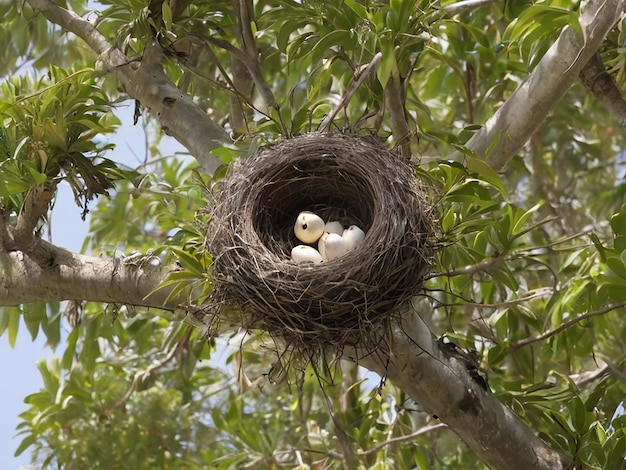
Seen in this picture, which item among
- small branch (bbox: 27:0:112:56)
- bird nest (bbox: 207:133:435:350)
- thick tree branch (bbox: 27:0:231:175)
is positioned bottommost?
bird nest (bbox: 207:133:435:350)

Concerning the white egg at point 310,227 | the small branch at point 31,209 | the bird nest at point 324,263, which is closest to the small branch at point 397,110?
the bird nest at point 324,263

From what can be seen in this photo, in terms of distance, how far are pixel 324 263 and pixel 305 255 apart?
11cm

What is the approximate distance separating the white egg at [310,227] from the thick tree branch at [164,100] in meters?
0.27

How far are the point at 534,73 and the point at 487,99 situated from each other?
98 cm

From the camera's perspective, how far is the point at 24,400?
3660mm

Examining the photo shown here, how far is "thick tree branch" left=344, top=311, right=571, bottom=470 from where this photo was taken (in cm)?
216

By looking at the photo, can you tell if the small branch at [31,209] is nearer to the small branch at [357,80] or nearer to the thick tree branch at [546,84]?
the small branch at [357,80]

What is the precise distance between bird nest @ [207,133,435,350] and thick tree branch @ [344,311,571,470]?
0.16m

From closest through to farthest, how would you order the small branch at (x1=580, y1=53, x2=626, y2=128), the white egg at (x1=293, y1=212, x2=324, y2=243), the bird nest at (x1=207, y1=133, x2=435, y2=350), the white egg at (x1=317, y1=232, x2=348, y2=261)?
the bird nest at (x1=207, y1=133, x2=435, y2=350) → the white egg at (x1=317, y1=232, x2=348, y2=261) → the white egg at (x1=293, y1=212, x2=324, y2=243) → the small branch at (x1=580, y1=53, x2=626, y2=128)

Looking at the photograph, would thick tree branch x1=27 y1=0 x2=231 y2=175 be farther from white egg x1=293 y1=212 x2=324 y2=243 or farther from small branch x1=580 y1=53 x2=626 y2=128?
small branch x1=580 y1=53 x2=626 y2=128

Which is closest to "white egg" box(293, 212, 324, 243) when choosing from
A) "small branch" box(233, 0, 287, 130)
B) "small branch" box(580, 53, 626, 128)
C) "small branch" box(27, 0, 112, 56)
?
"small branch" box(233, 0, 287, 130)

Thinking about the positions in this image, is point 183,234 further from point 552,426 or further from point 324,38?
point 552,426

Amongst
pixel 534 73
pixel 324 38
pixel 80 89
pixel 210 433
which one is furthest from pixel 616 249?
pixel 210 433

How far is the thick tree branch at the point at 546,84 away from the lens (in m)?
2.15
